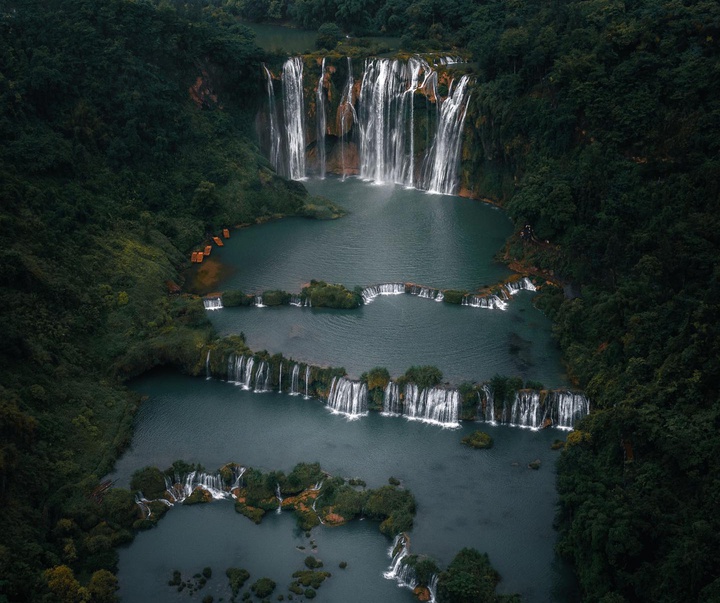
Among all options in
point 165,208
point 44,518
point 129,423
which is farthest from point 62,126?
point 44,518

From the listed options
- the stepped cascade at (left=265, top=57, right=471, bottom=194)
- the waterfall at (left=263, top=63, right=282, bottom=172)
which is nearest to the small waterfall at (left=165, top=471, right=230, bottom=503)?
the stepped cascade at (left=265, top=57, right=471, bottom=194)

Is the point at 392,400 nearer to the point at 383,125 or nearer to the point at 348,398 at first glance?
the point at 348,398

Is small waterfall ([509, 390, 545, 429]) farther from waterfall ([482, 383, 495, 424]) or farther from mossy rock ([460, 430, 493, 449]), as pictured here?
mossy rock ([460, 430, 493, 449])

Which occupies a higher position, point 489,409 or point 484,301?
point 484,301

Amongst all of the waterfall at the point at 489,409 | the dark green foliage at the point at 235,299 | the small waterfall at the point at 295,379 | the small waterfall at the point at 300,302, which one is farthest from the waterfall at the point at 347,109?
the waterfall at the point at 489,409

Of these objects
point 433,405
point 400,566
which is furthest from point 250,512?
A: point 433,405

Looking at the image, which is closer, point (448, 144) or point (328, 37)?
point (448, 144)
